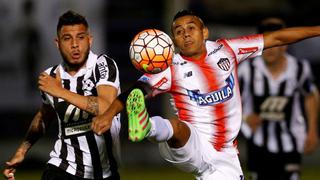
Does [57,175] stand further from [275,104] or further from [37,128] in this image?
[275,104]

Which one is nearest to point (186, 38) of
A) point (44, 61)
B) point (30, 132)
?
point (30, 132)

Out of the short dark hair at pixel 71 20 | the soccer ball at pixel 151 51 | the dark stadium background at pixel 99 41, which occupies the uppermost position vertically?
the short dark hair at pixel 71 20

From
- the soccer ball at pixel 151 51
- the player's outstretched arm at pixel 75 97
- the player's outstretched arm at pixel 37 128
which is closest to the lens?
the player's outstretched arm at pixel 75 97

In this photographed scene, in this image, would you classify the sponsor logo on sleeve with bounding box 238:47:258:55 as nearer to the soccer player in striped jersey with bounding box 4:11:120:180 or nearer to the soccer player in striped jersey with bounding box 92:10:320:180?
the soccer player in striped jersey with bounding box 92:10:320:180

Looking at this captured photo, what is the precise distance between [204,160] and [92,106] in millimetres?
1129

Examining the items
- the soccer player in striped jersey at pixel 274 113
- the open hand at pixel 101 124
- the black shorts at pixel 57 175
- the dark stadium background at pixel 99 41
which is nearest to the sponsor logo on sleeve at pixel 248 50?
the open hand at pixel 101 124

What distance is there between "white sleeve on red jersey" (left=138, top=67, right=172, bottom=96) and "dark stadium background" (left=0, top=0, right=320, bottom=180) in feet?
24.4

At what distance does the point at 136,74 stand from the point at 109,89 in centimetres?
961

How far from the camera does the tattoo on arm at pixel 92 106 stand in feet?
25.1

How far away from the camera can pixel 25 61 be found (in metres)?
17.0

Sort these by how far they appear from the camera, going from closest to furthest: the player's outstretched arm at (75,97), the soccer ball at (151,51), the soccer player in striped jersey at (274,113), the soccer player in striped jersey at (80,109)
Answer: the player's outstretched arm at (75,97), the soccer ball at (151,51), the soccer player in striped jersey at (80,109), the soccer player in striped jersey at (274,113)

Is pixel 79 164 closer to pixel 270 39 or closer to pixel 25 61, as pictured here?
pixel 270 39

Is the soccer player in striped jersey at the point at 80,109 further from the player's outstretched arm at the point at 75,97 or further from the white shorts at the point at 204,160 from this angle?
the white shorts at the point at 204,160

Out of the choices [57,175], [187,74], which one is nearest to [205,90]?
[187,74]
